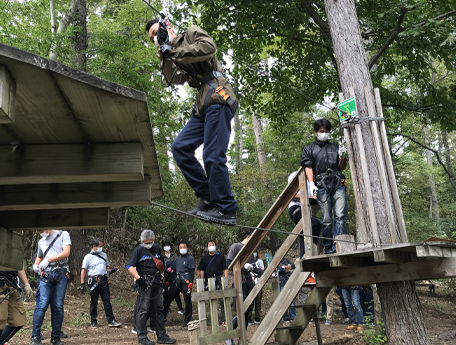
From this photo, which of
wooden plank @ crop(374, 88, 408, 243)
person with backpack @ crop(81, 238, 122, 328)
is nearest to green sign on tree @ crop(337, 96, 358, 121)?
wooden plank @ crop(374, 88, 408, 243)

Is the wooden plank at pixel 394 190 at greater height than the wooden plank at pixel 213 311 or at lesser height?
greater

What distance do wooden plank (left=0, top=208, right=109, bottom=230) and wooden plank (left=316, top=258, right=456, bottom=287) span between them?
348cm

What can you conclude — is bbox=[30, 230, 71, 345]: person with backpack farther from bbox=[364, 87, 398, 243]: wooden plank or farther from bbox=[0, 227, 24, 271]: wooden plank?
bbox=[364, 87, 398, 243]: wooden plank

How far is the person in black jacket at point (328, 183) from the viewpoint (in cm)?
544

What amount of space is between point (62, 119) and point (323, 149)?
4.10m

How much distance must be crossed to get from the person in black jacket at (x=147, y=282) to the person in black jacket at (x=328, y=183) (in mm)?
3309

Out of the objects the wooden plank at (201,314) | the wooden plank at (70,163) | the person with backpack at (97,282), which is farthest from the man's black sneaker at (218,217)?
the person with backpack at (97,282)

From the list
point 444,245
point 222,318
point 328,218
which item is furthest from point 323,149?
point 222,318

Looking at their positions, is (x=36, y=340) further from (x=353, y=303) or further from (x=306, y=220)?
(x=353, y=303)

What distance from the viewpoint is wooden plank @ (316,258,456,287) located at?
4.81 metres

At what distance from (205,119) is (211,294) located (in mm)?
3597

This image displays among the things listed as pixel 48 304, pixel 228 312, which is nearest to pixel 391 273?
pixel 228 312

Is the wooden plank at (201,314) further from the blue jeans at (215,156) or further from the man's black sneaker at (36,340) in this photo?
the blue jeans at (215,156)

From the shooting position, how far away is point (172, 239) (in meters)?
16.3
